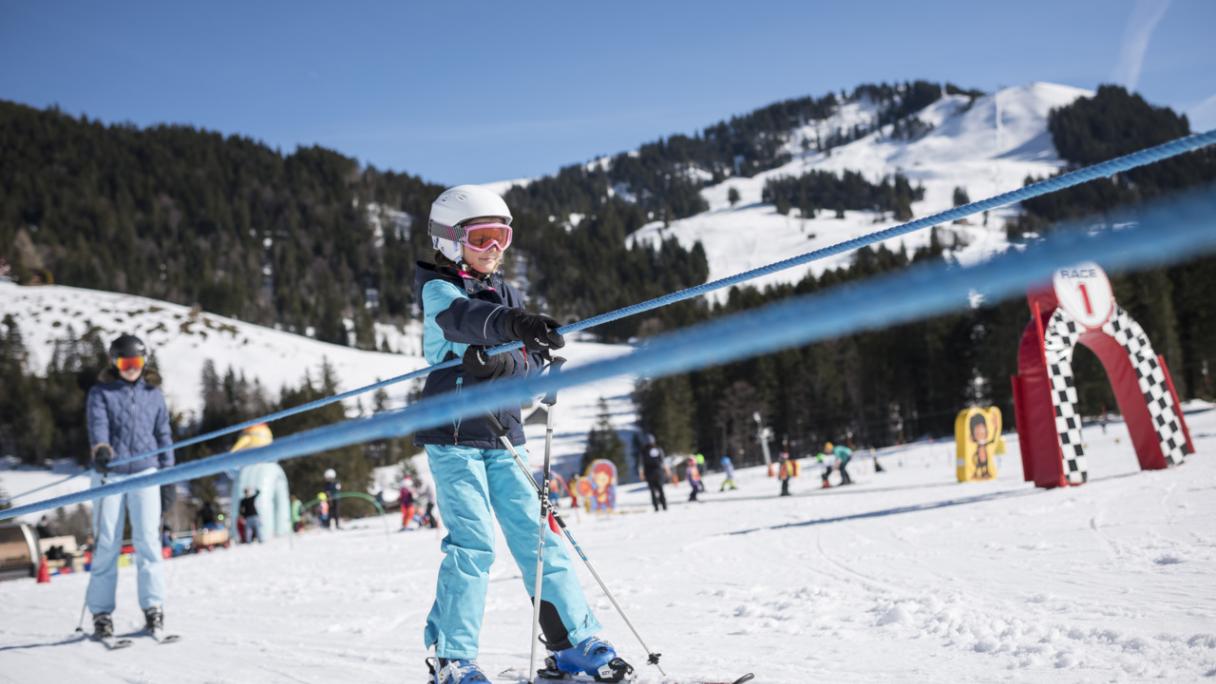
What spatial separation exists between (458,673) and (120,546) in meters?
3.73

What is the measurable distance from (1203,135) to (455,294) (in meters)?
2.25

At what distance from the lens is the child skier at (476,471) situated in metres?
2.87

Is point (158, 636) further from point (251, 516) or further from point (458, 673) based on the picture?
point (251, 516)

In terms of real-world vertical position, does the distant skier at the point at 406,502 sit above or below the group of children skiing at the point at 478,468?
below

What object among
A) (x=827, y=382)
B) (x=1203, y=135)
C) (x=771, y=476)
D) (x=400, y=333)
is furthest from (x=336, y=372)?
(x=1203, y=135)

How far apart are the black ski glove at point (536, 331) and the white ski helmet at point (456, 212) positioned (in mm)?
691

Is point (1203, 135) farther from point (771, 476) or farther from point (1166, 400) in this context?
point (771, 476)

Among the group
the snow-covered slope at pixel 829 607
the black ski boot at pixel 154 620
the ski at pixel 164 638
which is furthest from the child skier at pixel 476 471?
the black ski boot at pixel 154 620

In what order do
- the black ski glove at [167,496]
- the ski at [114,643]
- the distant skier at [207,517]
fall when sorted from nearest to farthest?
the ski at [114,643]
the black ski glove at [167,496]
the distant skier at [207,517]

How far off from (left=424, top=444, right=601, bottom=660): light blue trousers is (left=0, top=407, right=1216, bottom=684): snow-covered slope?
1.35 ft

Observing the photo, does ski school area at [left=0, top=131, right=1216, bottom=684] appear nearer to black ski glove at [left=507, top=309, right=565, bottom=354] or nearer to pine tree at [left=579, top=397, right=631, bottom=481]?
black ski glove at [left=507, top=309, right=565, bottom=354]

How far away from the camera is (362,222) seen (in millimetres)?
162000

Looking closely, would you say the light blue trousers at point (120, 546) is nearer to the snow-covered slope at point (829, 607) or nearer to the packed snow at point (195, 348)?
the snow-covered slope at point (829, 607)

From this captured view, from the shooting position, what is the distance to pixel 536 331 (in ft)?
8.31
